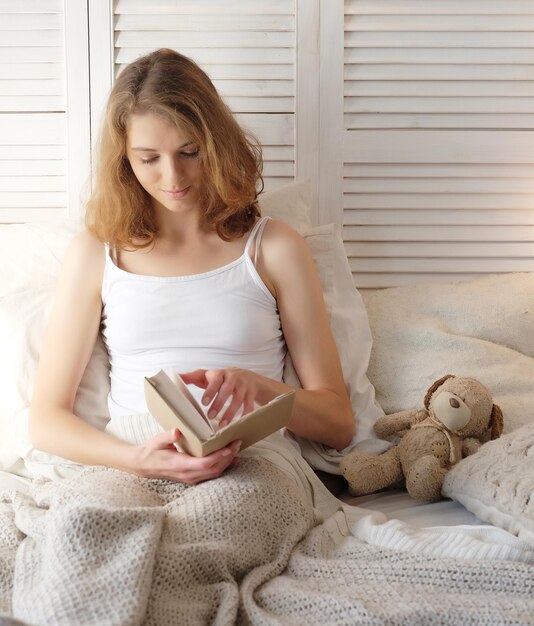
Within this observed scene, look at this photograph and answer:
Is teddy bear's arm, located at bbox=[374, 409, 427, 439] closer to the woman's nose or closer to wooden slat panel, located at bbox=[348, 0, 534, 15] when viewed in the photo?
the woman's nose

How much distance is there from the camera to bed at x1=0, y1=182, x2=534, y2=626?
Answer: 1.06 m

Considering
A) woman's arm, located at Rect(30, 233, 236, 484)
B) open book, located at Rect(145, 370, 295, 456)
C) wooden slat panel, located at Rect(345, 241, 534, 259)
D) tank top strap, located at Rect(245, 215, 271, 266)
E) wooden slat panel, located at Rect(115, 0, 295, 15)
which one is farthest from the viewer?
wooden slat panel, located at Rect(345, 241, 534, 259)

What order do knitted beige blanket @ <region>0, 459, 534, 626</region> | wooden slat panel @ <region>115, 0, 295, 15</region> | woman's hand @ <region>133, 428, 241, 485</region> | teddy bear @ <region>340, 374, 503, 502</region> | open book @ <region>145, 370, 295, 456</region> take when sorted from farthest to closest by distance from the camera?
wooden slat panel @ <region>115, 0, 295, 15</region>, teddy bear @ <region>340, 374, 503, 502</region>, woman's hand @ <region>133, 428, 241, 485</region>, open book @ <region>145, 370, 295, 456</region>, knitted beige blanket @ <region>0, 459, 534, 626</region>

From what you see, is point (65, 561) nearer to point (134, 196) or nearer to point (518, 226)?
point (134, 196)

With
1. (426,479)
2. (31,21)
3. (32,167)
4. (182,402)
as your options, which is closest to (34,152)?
(32,167)

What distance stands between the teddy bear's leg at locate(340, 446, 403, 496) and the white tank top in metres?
0.23

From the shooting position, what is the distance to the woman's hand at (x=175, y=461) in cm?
130

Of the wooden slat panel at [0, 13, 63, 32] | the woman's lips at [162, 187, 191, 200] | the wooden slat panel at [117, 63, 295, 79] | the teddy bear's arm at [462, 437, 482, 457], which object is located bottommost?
the teddy bear's arm at [462, 437, 482, 457]

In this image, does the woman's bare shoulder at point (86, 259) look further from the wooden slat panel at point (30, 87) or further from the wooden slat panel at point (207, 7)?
the wooden slat panel at point (207, 7)

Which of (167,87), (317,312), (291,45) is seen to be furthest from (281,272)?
(291,45)

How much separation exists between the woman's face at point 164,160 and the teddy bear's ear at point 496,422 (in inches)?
26.4

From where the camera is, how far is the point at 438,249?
2.10 meters

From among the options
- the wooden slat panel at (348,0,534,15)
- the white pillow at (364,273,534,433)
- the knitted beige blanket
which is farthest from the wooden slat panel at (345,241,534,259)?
the knitted beige blanket

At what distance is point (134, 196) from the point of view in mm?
1681
